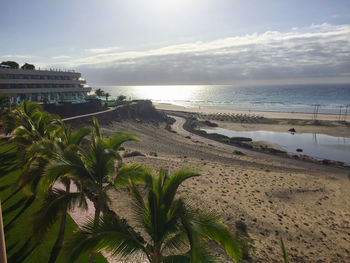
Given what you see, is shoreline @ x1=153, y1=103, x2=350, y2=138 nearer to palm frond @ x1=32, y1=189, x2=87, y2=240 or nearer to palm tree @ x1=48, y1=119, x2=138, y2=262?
palm tree @ x1=48, y1=119, x2=138, y2=262

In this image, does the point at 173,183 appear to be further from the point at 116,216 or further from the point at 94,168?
the point at 94,168

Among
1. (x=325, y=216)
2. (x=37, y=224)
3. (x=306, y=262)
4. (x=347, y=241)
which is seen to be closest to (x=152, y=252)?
(x=37, y=224)

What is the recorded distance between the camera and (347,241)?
12883 mm

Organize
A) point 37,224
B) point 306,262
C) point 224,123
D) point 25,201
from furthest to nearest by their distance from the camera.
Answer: point 224,123
point 25,201
point 306,262
point 37,224

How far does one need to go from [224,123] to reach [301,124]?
18.6m

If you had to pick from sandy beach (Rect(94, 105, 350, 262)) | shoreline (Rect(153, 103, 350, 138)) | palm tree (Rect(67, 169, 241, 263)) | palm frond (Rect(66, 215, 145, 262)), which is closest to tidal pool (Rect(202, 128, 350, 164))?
shoreline (Rect(153, 103, 350, 138))

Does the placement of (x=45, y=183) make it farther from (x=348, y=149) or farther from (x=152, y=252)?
(x=348, y=149)

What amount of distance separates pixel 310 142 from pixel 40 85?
5635cm

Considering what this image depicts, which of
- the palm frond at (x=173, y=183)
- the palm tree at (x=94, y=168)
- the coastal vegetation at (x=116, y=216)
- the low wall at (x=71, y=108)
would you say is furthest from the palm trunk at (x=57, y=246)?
the low wall at (x=71, y=108)

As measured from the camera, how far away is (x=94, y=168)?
633cm

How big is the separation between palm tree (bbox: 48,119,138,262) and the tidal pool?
34.7 metres

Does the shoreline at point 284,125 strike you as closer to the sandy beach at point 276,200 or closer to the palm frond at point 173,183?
the sandy beach at point 276,200

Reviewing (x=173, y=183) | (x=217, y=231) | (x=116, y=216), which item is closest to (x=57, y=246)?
(x=116, y=216)

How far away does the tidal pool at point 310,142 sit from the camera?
34.9 metres
